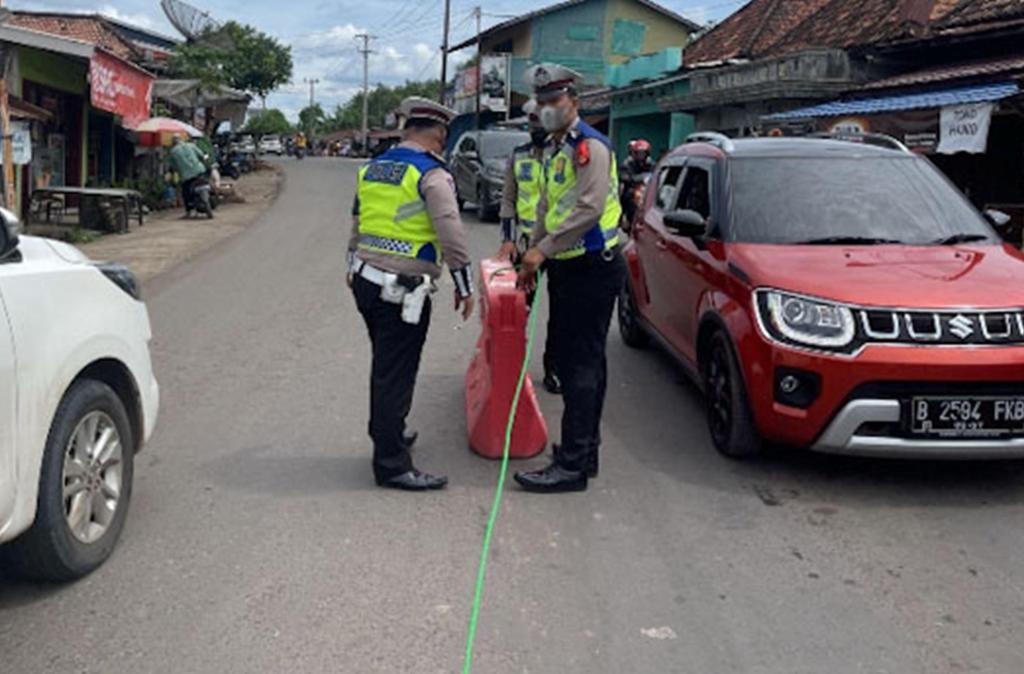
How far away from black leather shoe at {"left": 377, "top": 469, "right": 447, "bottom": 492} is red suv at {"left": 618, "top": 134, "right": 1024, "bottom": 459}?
1.53 meters

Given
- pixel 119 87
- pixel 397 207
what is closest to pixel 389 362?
pixel 397 207

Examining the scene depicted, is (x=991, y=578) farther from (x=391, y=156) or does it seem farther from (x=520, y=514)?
(x=391, y=156)

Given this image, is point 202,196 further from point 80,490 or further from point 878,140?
point 80,490

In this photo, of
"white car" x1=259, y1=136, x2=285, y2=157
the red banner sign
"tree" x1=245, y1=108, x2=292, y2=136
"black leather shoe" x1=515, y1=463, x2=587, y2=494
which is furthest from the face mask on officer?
"tree" x1=245, y1=108, x2=292, y2=136

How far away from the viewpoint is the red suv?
4.45 meters

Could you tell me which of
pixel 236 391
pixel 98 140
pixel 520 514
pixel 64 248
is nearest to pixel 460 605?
pixel 520 514

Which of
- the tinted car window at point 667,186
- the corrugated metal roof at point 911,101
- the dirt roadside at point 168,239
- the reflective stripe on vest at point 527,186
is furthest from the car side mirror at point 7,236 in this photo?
the corrugated metal roof at point 911,101

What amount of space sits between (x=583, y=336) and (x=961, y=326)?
171 centimetres

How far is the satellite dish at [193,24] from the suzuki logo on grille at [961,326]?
24799 millimetres

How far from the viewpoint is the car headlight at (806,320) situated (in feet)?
14.8

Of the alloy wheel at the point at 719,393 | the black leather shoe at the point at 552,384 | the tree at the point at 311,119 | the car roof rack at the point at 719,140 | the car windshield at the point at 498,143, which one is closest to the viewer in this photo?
the alloy wheel at the point at 719,393

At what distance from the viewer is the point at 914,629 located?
3.44 metres

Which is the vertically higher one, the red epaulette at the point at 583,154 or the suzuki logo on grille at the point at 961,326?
the red epaulette at the point at 583,154

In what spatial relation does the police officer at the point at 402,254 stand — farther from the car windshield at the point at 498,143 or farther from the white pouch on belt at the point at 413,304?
the car windshield at the point at 498,143
